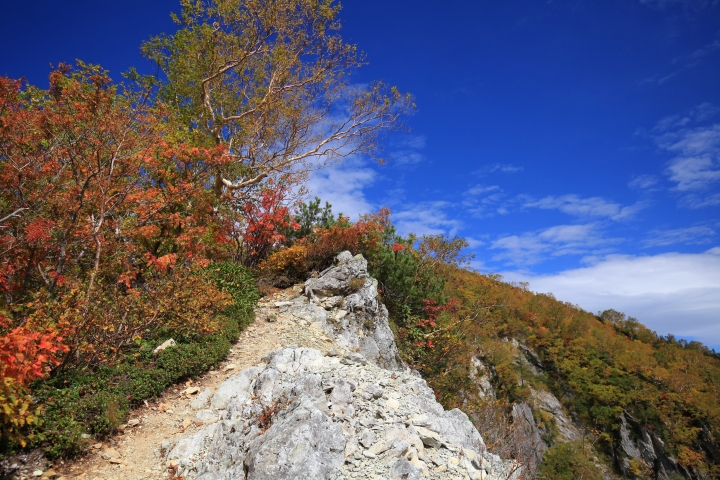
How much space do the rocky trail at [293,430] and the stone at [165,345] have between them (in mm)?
869

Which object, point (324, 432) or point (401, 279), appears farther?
point (401, 279)

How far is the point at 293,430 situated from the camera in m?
5.06

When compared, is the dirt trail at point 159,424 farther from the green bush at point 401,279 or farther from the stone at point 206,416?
the green bush at point 401,279

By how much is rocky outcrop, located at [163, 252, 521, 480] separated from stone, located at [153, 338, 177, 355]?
149 cm

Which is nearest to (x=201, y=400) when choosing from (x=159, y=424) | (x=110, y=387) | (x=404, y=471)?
(x=159, y=424)

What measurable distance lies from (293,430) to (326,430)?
47 cm

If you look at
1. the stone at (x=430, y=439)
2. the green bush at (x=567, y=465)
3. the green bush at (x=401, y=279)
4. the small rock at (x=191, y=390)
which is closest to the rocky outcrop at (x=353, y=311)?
the green bush at (x=401, y=279)

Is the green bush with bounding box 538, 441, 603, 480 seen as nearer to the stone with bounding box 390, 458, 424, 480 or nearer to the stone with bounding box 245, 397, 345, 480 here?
the stone with bounding box 390, 458, 424, 480

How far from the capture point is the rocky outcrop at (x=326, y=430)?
16.0ft

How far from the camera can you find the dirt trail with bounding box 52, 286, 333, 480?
17.0 feet

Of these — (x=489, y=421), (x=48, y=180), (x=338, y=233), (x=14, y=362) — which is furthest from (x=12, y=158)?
(x=489, y=421)

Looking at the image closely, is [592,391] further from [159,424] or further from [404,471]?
[159,424]

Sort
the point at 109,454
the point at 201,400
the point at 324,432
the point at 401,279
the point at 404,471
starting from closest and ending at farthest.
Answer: the point at 404,471 → the point at 324,432 → the point at 109,454 → the point at 201,400 → the point at 401,279

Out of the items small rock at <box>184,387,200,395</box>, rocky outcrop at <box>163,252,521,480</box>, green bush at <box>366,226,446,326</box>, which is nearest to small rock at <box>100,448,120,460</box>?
rocky outcrop at <box>163,252,521,480</box>
